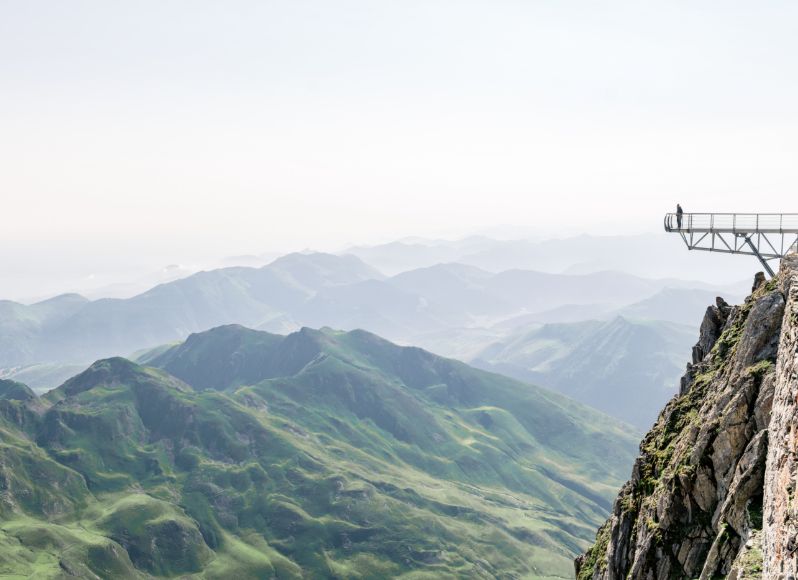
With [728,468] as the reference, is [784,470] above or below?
above

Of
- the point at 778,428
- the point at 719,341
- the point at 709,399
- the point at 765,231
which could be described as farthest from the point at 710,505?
the point at 765,231

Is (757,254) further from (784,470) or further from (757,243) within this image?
(784,470)

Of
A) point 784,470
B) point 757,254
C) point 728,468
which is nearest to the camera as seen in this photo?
point 784,470

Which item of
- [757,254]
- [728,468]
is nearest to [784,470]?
[728,468]

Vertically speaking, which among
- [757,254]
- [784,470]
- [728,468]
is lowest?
[728,468]

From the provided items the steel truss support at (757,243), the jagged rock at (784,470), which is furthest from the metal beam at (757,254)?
the jagged rock at (784,470)

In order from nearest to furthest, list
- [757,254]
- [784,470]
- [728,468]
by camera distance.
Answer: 1. [784,470]
2. [728,468]
3. [757,254]

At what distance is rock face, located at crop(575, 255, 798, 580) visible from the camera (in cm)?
2966

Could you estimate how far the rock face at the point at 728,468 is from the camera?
29.7m

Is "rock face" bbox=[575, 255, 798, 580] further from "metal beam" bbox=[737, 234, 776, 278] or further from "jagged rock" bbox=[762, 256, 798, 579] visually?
"metal beam" bbox=[737, 234, 776, 278]

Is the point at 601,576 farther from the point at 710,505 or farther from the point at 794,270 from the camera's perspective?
the point at 794,270

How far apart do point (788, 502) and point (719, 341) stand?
1401 inches

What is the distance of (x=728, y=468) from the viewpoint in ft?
140

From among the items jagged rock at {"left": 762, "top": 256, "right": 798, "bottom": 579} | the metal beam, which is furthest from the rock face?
the metal beam
